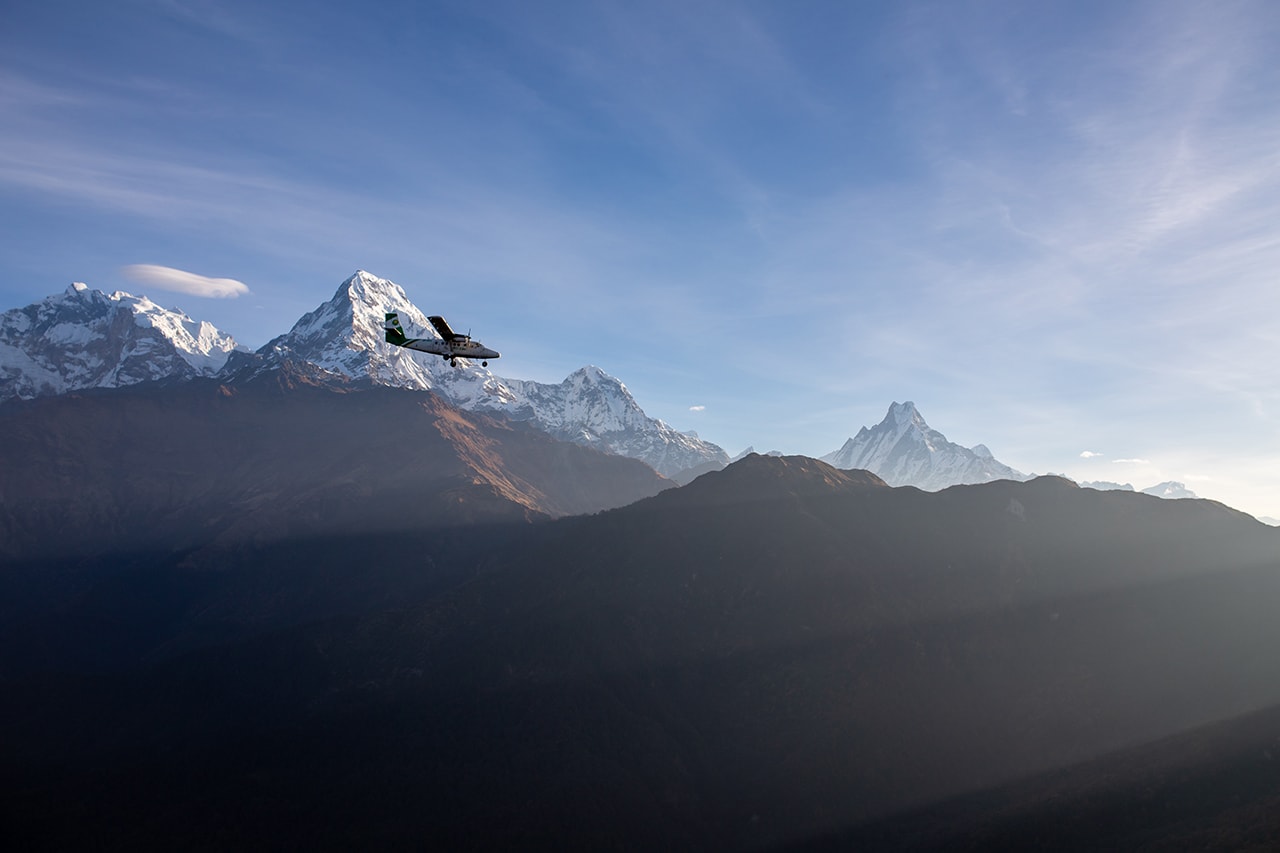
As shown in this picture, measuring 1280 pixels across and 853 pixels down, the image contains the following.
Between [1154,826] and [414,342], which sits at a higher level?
[414,342]

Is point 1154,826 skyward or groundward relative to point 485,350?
groundward

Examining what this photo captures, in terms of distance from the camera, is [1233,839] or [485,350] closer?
[1233,839]

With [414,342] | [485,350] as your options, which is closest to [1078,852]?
[485,350]

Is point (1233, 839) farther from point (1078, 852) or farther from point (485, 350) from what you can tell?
point (485, 350)

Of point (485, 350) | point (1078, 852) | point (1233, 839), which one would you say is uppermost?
point (485, 350)

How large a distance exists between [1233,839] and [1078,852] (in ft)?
103

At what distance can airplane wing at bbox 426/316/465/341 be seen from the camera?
17964cm

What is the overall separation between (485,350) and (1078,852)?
180385mm

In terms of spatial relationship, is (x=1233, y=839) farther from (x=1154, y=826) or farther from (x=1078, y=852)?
(x=1078, y=852)

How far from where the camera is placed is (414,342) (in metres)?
197

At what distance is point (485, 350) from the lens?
7530 inches

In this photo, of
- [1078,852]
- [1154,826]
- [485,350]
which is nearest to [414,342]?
[485,350]

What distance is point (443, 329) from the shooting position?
182250mm

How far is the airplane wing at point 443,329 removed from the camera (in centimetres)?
17964
